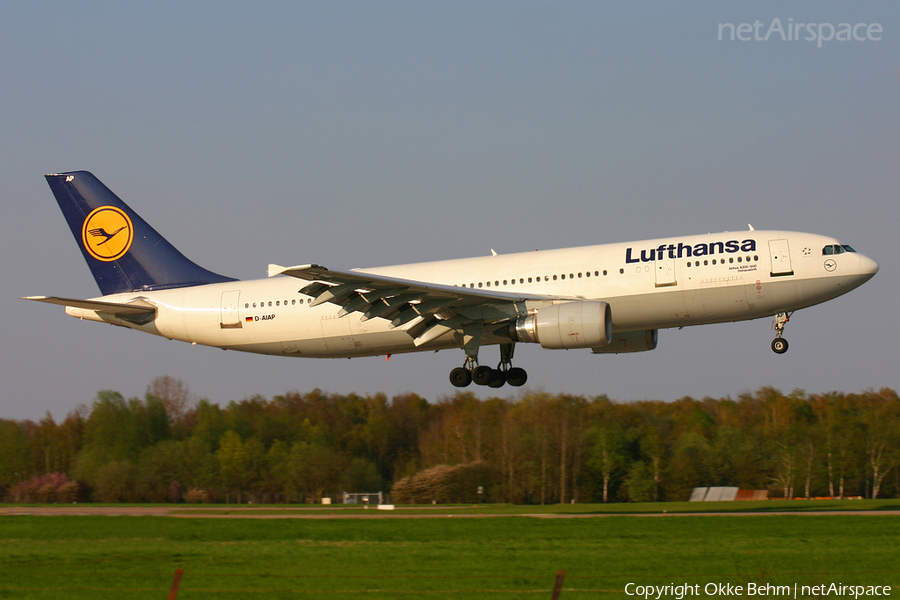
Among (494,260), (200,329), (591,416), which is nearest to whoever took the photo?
(494,260)

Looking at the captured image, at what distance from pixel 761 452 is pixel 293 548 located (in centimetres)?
5569

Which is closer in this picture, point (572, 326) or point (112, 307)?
point (572, 326)

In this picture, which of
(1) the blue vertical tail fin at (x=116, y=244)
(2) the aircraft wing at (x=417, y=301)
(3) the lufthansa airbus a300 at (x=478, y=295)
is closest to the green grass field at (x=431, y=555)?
(3) the lufthansa airbus a300 at (x=478, y=295)

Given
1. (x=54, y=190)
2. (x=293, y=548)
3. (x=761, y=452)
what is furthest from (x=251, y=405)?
(x=293, y=548)

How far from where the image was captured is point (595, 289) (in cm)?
3019

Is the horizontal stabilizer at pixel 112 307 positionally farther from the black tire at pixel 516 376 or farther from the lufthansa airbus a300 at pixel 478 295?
the black tire at pixel 516 376

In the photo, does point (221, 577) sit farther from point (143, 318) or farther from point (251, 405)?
point (251, 405)

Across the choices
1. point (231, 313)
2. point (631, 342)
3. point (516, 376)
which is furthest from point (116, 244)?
point (631, 342)

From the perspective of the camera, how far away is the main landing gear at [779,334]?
3011 centimetres

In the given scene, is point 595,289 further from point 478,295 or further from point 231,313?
point 231,313

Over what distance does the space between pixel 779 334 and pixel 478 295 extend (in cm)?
977

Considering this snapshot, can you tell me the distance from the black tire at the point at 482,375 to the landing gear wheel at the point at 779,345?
9372 millimetres

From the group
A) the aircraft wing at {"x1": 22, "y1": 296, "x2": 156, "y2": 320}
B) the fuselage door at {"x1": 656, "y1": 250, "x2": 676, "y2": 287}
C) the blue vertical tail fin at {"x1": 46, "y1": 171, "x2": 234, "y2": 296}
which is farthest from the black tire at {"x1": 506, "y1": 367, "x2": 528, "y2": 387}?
the aircraft wing at {"x1": 22, "y1": 296, "x2": 156, "y2": 320}

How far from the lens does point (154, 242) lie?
3622 cm
